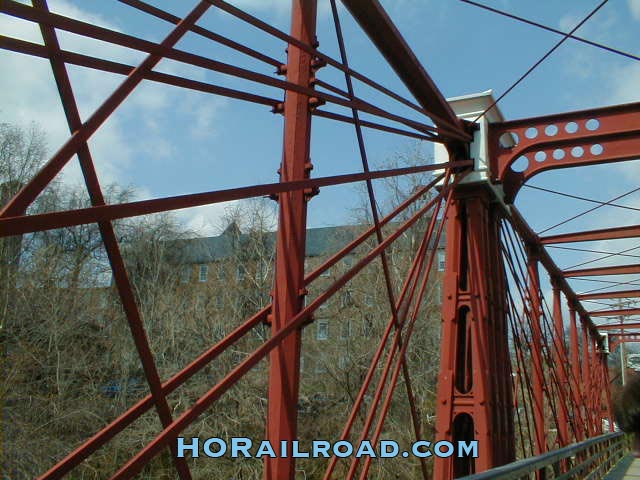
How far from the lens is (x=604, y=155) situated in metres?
6.71

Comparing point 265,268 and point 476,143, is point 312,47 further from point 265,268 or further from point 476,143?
point 265,268

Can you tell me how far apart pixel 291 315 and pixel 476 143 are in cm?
398

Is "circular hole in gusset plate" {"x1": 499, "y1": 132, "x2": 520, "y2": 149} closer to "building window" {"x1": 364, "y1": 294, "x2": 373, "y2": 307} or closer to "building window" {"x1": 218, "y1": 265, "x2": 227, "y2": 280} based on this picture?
"building window" {"x1": 364, "y1": 294, "x2": 373, "y2": 307}

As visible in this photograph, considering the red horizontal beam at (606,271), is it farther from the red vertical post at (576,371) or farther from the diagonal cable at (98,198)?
the diagonal cable at (98,198)

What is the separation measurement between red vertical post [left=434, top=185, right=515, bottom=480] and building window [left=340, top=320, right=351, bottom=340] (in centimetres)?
1430

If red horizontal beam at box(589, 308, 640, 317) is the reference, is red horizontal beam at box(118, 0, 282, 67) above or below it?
above

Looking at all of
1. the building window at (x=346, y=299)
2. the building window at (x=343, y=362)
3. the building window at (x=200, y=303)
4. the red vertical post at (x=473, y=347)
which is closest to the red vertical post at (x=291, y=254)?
the red vertical post at (x=473, y=347)

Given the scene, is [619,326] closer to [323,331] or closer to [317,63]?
[323,331]

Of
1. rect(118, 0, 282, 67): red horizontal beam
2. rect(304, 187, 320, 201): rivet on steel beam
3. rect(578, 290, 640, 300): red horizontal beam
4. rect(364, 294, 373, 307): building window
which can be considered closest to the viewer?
rect(118, 0, 282, 67): red horizontal beam

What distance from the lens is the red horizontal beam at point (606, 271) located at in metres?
14.1

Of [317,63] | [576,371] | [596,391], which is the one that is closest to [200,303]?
[576,371]

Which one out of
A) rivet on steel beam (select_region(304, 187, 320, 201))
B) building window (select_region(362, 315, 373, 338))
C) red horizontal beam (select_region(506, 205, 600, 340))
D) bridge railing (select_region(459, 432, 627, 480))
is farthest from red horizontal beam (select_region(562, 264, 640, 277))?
rivet on steel beam (select_region(304, 187, 320, 201))

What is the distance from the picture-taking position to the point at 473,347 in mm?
6012

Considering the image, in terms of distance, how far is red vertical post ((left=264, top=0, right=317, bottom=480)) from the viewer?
10.8 feet
